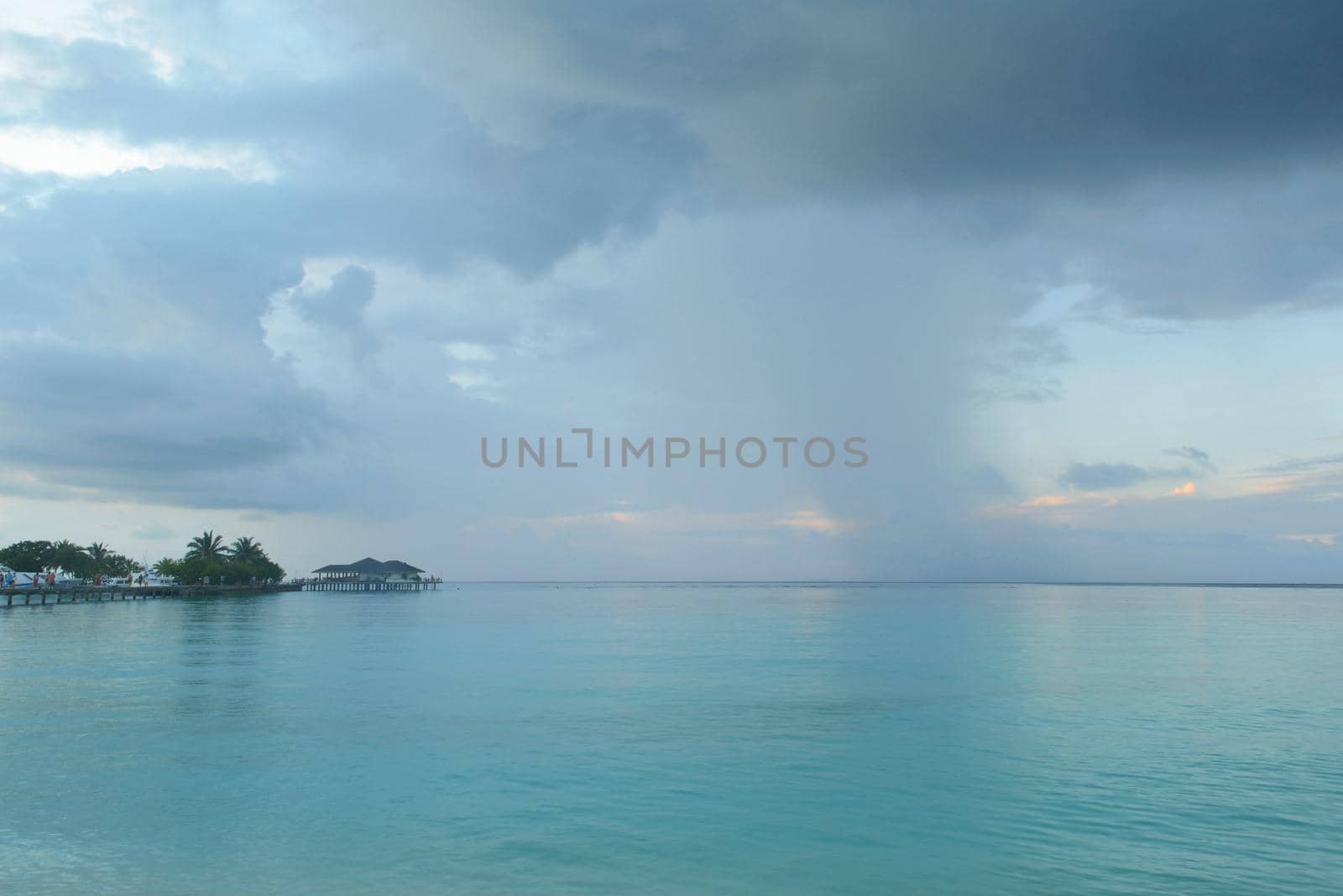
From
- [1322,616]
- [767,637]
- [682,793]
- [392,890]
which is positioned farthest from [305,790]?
[1322,616]

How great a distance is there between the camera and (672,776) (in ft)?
64.5

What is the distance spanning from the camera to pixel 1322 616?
93.6 metres

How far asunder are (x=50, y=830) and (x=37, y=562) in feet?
459

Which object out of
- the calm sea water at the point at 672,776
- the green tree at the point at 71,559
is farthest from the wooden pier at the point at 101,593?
the calm sea water at the point at 672,776

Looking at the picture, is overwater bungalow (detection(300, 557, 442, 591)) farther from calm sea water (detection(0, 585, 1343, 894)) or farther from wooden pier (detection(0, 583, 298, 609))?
calm sea water (detection(0, 585, 1343, 894))

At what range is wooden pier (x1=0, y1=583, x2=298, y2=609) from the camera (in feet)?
342

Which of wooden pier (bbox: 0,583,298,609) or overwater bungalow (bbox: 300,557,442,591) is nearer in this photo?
wooden pier (bbox: 0,583,298,609)

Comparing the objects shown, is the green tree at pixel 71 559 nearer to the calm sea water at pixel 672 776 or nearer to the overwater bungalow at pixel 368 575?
the overwater bungalow at pixel 368 575

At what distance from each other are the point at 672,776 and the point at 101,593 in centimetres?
12942

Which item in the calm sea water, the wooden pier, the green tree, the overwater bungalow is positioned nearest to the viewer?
the calm sea water

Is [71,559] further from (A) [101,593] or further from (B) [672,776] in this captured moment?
(B) [672,776]

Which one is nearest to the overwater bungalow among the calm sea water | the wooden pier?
the wooden pier

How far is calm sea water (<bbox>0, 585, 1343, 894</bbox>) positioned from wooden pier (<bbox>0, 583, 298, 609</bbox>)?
75.9 m

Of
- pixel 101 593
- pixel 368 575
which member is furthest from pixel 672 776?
pixel 368 575
